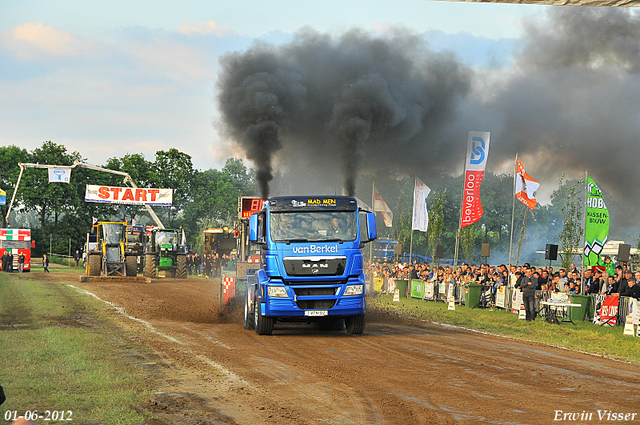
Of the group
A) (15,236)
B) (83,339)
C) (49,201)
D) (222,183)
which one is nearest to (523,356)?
(83,339)

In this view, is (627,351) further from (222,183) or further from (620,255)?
(222,183)

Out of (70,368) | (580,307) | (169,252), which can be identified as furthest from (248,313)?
(169,252)

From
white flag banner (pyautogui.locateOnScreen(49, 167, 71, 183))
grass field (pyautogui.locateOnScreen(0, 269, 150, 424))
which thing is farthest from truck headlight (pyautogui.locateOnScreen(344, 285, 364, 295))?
white flag banner (pyautogui.locateOnScreen(49, 167, 71, 183))

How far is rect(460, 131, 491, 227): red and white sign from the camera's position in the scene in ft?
83.9

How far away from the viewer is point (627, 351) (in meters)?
13.1

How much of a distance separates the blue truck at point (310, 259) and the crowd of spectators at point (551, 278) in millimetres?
7453

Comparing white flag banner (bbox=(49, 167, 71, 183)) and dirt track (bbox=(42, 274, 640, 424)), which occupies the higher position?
white flag banner (bbox=(49, 167, 71, 183))

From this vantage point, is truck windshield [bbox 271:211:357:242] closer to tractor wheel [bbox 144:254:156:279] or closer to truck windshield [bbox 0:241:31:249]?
tractor wheel [bbox 144:254:156:279]

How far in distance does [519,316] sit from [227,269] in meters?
8.93

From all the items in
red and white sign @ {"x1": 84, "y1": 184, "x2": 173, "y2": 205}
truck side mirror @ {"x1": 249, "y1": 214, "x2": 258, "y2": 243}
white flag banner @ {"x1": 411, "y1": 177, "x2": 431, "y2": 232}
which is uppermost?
red and white sign @ {"x1": 84, "y1": 184, "x2": 173, "y2": 205}

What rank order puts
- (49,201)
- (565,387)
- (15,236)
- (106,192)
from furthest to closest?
1. (49,201)
2. (106,192)
3. (15,236)
4. (565,387)

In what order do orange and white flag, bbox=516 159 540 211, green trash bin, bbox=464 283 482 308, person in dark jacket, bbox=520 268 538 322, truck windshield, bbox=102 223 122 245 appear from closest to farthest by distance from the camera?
person in dark jacket, bbox=520 268 538 322 → green trash bin, bbox=464 283 482 308 → orange and white flag, bbox=516 159 540 211 → truck windshield, bbox=102 223 122 245

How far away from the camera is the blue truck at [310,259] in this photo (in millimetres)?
13898

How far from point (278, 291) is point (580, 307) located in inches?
387
